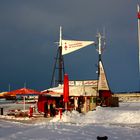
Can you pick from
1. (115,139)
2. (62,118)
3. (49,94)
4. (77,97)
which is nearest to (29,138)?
(115,139)

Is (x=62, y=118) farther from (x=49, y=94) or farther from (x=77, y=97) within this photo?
(x=77, y=97)

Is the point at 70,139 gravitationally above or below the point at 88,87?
below

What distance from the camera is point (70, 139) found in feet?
40.4

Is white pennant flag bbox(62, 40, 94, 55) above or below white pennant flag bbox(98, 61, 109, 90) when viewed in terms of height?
above

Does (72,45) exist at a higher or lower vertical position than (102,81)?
higher

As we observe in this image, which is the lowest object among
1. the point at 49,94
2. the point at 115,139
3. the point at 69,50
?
the point at 115,139

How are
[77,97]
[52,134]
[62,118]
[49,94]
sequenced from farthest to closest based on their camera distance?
[77,97]
[49,94]
[62,118]
[52,134]

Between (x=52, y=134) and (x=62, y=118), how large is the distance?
348 inches

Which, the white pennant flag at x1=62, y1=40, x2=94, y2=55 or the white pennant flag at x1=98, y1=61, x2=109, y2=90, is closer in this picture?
the white pennant flag at x1=62, y1=40, x2=94, y2=55

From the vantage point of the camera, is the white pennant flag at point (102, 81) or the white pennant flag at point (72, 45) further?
the white pennant flag at point (102, 81)

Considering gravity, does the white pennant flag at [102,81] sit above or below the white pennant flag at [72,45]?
below

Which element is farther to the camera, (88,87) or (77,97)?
(88,87)

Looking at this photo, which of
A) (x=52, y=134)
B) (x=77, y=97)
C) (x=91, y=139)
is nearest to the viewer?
(x=91, y=139)

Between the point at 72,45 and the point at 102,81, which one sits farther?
the point at 102,81
